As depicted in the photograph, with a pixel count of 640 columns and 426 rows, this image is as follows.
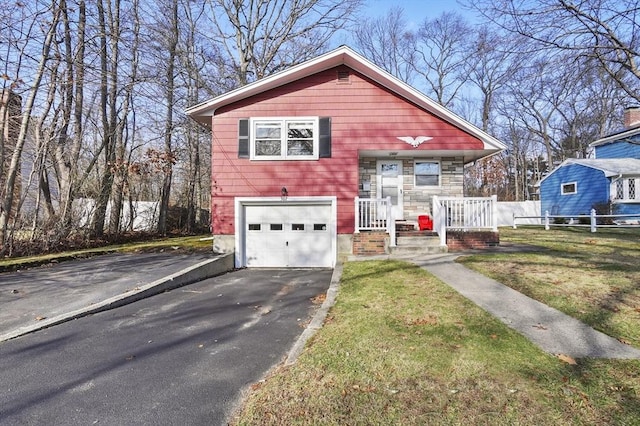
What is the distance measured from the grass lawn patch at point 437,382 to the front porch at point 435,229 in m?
5.56

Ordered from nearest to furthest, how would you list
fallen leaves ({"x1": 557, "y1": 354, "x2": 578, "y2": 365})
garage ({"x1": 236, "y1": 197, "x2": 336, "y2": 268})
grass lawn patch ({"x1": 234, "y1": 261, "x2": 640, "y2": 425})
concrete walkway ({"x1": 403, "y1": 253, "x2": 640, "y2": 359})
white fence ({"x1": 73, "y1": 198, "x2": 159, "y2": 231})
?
grass lawn patch ({"x1": 234, "y1": 261, "x2": 640, "y2": 425})
fallen leaves ({"x1": 557, "y1": 354, "x2": 578, "y2": 365})
concrete walkway ({"x1": 403, "y1": 253, "x2": 640, "y2": 359})
garage ({"x1": 236, "y1": 197, "x2": 336, "y2": 268})
white fence ({"x1": 73, "y1": 198, "x2": 159, "y2": 231})

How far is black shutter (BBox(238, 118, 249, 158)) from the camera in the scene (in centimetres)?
1105

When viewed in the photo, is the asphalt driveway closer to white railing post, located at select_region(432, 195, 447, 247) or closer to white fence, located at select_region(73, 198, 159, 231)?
white railing post, located at select_region(432, 195, 447, 247)

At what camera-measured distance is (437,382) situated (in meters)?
2.88

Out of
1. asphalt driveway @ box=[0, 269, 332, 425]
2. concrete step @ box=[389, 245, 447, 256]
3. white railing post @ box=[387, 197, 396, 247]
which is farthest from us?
white railing post @ box=[387, 197, 396, 247]

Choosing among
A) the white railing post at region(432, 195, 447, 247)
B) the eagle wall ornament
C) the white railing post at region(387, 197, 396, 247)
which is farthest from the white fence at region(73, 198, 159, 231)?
the white railing post at region(432, 195, 447, 247)

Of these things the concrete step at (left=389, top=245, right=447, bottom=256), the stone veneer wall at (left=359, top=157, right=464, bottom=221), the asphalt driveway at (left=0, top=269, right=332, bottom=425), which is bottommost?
the asphalt driveway at (left=0, top=269, right=332, bottom=425)

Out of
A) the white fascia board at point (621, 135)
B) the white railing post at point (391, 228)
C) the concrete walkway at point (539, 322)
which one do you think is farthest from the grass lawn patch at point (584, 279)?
the white fascia board at point (621, 135)

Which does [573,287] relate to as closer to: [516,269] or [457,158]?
[516,269]

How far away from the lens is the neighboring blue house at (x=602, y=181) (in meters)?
18.6

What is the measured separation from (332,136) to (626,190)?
17394 mm

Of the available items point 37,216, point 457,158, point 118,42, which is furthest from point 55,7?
point 457,158

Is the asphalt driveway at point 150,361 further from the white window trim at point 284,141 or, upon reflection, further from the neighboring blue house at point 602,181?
the neighboring blue house at point 602,181

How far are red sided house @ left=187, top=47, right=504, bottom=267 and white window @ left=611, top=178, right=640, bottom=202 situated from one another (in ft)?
41.7
